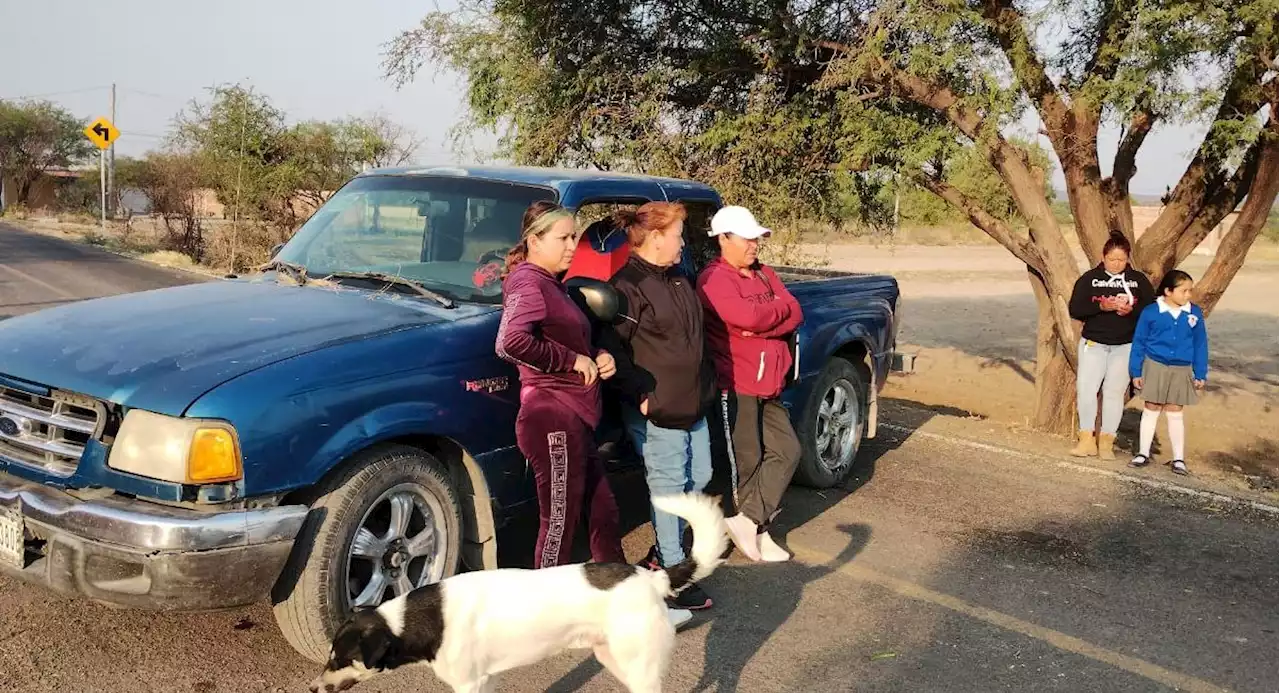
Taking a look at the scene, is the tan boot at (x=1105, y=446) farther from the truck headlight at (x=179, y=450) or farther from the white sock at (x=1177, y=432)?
the truck headlight at (x=179, y=450)

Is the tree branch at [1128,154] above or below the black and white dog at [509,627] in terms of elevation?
above

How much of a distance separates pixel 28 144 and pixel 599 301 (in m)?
64.0

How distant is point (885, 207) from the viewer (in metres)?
11.4

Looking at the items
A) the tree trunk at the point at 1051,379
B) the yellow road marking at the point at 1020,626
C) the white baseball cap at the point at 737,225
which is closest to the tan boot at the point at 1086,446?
the tree trunk at the point at 1051,379

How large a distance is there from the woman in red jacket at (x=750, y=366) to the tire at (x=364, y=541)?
163cm

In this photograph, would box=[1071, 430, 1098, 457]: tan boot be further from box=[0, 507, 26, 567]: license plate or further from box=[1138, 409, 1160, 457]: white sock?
box=[0, 507, 26, 567]: license plate

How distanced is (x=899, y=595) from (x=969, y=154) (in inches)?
218

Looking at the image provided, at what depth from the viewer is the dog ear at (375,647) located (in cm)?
302

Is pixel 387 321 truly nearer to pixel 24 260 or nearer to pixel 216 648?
pixel 216 648

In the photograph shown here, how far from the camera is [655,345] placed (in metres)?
4.49

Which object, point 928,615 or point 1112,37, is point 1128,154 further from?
point 928,615

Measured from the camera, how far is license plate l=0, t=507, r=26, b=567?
3555 mm

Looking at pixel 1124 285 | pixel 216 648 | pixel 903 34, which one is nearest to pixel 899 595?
pixel 216 648

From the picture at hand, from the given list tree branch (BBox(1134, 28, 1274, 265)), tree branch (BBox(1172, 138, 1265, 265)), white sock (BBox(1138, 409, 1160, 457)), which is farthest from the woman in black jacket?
tree branch (BBox(1172, 138, 1265, 265))
